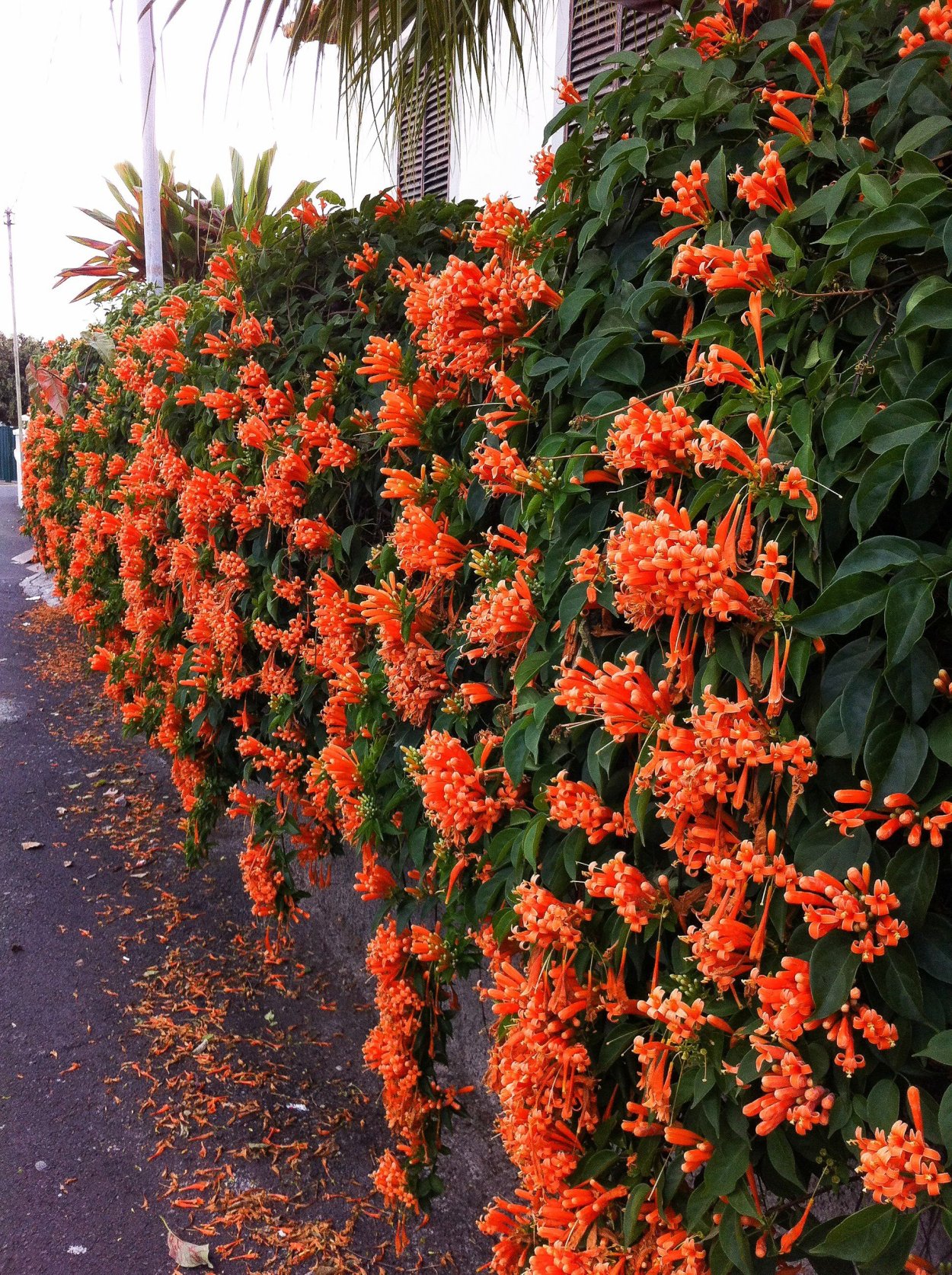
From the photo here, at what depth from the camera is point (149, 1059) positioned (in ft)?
11.1

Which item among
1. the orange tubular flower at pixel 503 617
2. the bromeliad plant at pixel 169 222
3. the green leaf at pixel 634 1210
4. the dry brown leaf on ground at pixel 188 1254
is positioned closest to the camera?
the green leaf at pixel 634 1210

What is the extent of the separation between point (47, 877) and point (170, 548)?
1683mm

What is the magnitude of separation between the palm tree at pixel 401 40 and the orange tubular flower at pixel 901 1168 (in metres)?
2.62

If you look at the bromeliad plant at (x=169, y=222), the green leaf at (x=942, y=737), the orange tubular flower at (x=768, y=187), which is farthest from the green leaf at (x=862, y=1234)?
the bromeliad plant at (x=169, y=222)

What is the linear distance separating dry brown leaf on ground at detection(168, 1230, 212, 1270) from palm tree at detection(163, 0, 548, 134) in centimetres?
302

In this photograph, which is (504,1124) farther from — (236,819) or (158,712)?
(236,819)

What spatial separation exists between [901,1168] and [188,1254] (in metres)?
2.17

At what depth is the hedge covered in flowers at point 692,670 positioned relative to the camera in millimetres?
1175

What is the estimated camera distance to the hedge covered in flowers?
1.17 m

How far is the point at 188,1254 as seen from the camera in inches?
101

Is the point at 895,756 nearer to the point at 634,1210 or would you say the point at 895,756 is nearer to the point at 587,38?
the point at 634,1210

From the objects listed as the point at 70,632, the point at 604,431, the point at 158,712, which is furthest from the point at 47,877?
the point at 70,632

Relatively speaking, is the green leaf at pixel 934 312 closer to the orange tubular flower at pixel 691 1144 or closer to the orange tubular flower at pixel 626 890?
the orange tubular flower at pixel 626 890

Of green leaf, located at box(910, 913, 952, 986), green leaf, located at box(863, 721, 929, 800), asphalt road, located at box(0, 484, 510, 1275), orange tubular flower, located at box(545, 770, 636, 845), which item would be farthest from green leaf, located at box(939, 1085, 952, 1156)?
asphalt road, located at box(0, 484, 510, 1275)
